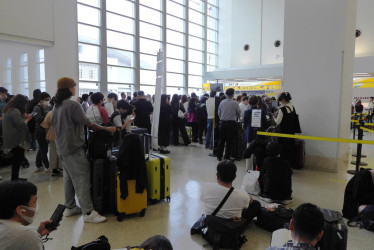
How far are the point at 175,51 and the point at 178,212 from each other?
1587 centimetres

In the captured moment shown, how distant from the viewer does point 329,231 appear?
230cm

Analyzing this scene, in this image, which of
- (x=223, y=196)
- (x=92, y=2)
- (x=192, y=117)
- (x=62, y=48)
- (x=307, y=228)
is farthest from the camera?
(x=92, y=2)

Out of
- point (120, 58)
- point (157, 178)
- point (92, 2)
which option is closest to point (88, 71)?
point (120, 58)

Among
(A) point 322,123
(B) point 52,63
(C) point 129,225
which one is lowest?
(C) point 129,225

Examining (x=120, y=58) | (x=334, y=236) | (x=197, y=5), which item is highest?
(x=197, y=5)

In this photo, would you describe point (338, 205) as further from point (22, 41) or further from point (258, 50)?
point (258, 50)

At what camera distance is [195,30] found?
19.6m

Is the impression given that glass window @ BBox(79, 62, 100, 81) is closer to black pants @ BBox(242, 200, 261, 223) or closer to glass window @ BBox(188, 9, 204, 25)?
glass window @ BBox(188, 9, 204, 25)

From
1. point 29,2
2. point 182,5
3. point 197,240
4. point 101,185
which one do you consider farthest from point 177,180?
point 182,5

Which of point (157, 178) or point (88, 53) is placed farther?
point (88, 53)

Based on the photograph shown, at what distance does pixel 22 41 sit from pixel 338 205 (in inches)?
436

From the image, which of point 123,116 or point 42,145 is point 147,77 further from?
point 123,116

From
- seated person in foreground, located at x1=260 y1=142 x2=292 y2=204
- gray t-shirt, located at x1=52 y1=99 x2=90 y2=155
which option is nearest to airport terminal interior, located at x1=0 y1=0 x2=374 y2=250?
seated person in foreground, located at x1=260 y1=142 x2=292 y2=204

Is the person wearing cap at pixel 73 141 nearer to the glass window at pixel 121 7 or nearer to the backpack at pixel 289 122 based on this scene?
the backpack at pixel 289 122
